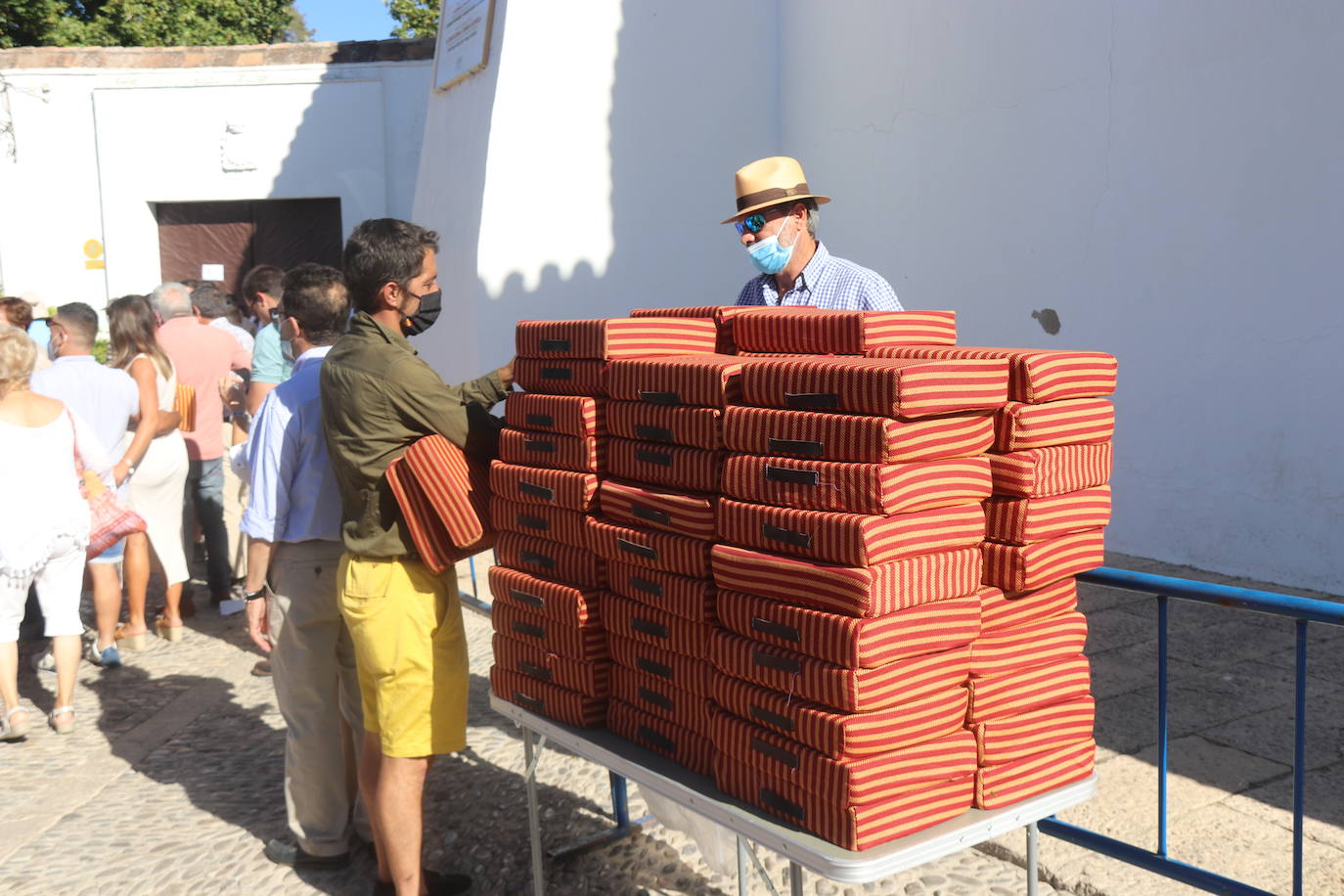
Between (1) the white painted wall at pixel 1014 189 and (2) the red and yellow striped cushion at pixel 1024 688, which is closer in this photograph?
(2) the red and yellow striped cushion at pixel 1024 688

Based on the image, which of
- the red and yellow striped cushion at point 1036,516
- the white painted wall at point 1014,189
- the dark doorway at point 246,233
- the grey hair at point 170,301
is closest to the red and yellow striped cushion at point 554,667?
the red and yellow striped cushion at point 1036,516

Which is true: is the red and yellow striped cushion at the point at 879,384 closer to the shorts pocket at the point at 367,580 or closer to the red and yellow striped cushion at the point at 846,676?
the red and yellow striped cushion at the point at 846,676

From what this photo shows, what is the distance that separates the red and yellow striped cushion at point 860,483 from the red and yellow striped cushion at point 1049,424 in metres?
0.10

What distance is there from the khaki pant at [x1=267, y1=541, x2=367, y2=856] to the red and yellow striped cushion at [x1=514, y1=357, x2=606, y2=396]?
115 centimetres

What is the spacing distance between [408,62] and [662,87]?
22.3ft

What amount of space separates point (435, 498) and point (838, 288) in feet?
5.20

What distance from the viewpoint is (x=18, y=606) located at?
5.33 m

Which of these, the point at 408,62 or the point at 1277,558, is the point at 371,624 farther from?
the point at 408,62

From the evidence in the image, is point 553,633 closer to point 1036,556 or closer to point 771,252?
point 1036,556

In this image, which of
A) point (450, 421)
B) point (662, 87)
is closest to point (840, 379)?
point (450, 421)

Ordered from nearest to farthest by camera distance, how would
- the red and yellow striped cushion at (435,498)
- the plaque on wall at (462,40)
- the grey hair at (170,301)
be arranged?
the red and yellow striped cushion at (435,498)
the grey hair at (170,301)
the plaque on wall at (462,40)

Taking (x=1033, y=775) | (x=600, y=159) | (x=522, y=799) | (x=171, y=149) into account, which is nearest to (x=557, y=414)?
(x=1033, y=775)

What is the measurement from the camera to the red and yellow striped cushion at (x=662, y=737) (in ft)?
9.10

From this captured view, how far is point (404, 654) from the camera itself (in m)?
3.40
